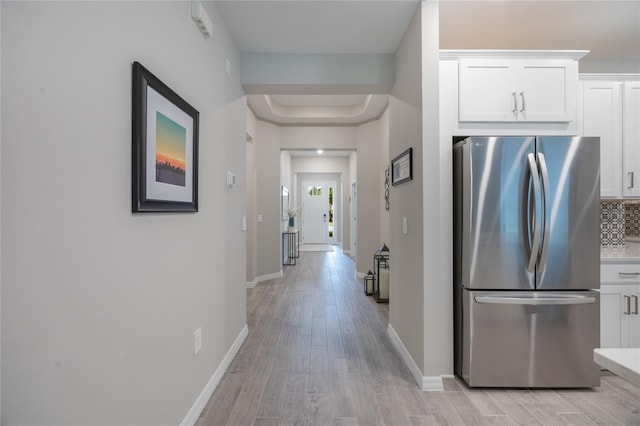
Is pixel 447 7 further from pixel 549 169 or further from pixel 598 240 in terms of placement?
pixel 598 240

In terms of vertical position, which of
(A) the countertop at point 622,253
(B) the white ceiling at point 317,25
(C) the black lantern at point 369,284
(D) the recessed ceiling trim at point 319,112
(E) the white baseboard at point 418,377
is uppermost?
(D) the recessed ceiling trim at point 319,112

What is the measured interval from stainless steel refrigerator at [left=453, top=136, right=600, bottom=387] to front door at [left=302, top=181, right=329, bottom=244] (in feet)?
27.5

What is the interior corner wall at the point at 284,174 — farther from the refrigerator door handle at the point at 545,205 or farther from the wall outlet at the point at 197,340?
the refrigerator door handle at the point at 545,205

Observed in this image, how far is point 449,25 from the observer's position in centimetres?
249

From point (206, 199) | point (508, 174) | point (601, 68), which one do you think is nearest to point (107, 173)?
point (206, 199)

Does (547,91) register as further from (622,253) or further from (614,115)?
(622,253)

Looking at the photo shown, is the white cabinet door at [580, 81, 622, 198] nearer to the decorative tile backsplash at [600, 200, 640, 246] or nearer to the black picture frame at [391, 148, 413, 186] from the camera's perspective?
the decorative tile backsplash at [600, 200, 640, 246]

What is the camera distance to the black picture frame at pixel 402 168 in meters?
2.29

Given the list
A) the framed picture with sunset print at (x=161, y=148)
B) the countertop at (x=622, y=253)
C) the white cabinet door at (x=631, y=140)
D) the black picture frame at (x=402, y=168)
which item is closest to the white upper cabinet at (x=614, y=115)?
the white cabinet door at (x=631, y=140)

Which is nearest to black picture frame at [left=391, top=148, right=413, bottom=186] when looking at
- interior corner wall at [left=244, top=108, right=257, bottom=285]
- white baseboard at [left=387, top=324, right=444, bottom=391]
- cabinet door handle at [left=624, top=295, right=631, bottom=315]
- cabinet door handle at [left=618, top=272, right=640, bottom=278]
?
white baseboard at [left=387, top=324, right=444, bottom=391]

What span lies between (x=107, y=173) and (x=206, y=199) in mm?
920

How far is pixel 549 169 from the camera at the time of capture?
6.64ft

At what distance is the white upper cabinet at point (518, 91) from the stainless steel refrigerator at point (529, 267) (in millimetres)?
278

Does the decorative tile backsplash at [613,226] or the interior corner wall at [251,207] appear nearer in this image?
the decorative tile backsplash at [613,226]
